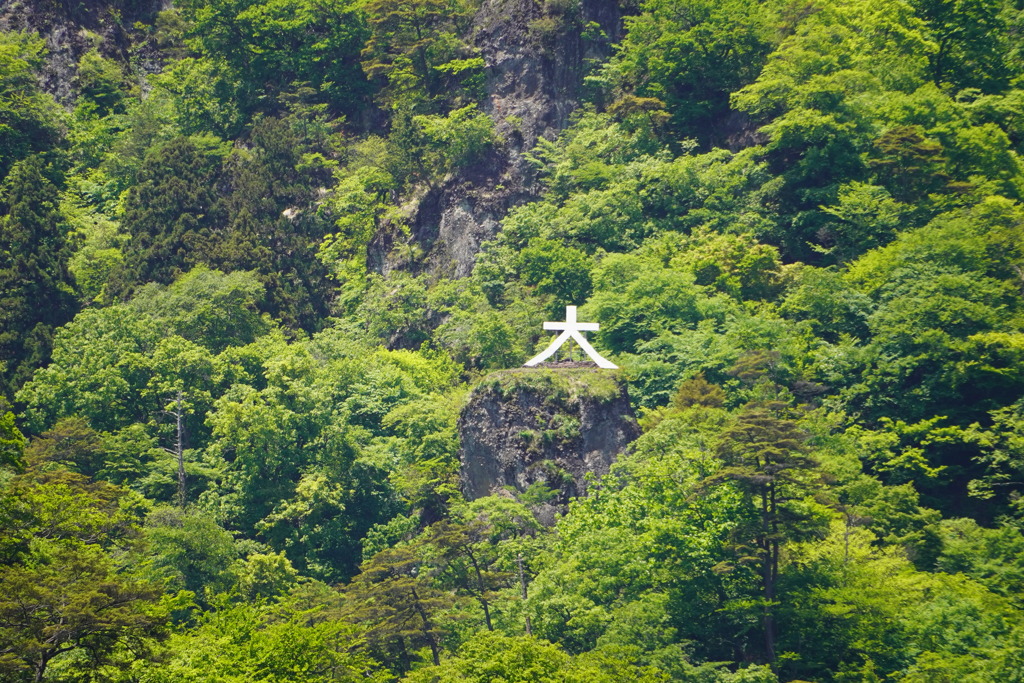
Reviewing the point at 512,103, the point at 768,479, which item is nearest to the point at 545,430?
the point at 768,479

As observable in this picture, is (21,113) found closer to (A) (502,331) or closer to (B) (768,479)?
(A) (502,331)

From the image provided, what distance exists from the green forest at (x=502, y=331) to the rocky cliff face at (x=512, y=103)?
0.16m

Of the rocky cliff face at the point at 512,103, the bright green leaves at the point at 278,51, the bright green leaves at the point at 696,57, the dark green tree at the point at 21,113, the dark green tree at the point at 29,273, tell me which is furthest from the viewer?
the bright green leaves at the point at 278,51

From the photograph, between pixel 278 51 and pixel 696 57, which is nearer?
pixel 696 57

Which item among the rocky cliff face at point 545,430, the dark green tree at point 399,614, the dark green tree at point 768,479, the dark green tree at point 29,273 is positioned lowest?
the dark green tree at point 399,614

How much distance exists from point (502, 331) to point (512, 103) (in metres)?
14.2

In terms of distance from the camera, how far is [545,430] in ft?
140

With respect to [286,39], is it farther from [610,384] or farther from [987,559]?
[987,559]

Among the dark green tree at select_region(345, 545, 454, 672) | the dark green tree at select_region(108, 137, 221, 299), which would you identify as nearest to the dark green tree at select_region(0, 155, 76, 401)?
the dark green tree at select_region(108, 137, 221, 299)

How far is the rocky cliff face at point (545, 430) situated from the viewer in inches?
1666

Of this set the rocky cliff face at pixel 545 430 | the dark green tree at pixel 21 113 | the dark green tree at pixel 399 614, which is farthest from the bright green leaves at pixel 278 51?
the dark green tree at pixel 399 614

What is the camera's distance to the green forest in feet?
115

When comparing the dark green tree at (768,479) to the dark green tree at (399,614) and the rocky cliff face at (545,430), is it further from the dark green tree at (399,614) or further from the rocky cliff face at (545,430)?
the dark green tree at (399,614)

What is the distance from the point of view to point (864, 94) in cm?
5181
